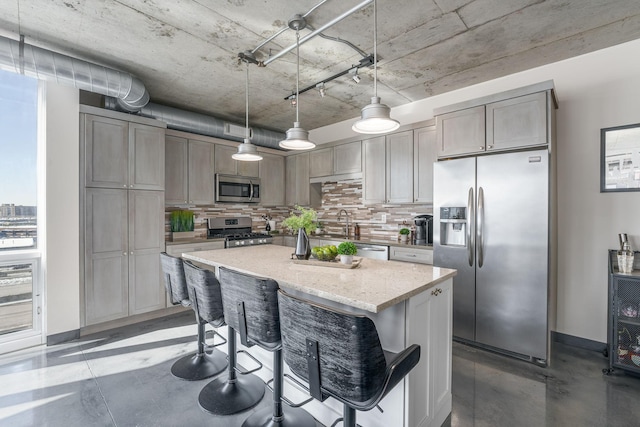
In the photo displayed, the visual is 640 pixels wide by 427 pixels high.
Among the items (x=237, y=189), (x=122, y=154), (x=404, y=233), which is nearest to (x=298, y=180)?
(x=237, y=189)

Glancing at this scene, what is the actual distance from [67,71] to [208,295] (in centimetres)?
255

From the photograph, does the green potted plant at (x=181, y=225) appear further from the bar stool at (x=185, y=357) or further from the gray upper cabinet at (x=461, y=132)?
the gray upper cabinet at (x=461, y=132)

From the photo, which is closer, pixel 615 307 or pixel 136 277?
pixel 615 307

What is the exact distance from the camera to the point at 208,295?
2072 millimetres

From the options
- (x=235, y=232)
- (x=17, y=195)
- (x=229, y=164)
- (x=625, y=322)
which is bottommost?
(x=625, y=322)

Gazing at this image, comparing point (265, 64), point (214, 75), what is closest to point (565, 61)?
point (265, 64)

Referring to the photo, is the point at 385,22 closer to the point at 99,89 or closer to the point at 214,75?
the point at 214,75

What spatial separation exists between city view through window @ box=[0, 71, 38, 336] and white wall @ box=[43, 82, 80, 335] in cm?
23

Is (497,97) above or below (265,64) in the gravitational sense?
below

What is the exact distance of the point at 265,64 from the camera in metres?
3.09

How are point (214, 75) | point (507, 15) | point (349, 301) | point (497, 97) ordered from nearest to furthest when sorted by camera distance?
point (349, 301) < point (507, 15) < point (497, 97) < point (214, 75)

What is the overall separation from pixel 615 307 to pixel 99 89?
514 centimetres

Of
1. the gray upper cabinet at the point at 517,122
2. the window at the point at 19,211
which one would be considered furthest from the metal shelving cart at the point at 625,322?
the window at the point at 19,211

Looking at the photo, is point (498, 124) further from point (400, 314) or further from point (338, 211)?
point (338, 211)
